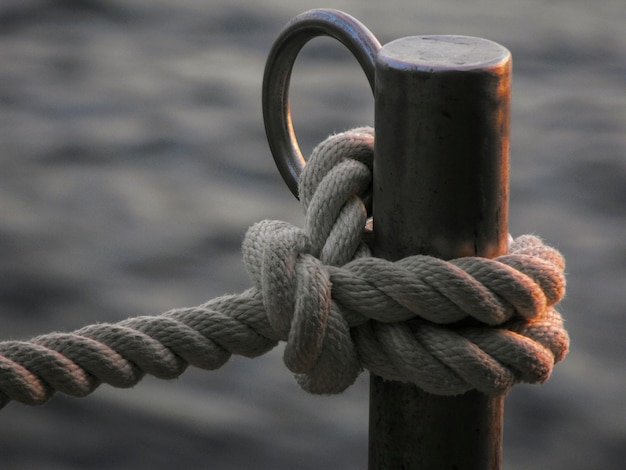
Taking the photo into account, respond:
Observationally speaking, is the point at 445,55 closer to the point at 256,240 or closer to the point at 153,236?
the point at 256,240

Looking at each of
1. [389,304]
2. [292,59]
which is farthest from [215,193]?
[389,304]

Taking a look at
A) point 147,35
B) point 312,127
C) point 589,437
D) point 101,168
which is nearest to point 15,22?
point 147,35

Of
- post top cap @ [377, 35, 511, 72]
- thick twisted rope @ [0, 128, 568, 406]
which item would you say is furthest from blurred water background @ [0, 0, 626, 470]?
post top cap @ [377, 35, 511, 72]

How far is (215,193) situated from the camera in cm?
227

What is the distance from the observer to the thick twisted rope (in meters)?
0.66

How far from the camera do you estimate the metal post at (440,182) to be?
618 mm

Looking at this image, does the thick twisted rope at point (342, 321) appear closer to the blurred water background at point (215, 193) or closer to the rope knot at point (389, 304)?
the rope knot at point (389, 304)

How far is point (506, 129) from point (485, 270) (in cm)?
9

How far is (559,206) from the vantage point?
7.20 feet

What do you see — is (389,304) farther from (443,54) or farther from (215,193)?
(215,193)

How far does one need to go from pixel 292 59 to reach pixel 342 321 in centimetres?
21

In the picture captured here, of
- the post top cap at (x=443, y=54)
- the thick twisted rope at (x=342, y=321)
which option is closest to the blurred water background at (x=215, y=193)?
the thick twisted rope at (x=342, y=321)

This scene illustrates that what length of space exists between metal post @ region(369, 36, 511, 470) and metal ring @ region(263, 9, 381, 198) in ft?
0.16

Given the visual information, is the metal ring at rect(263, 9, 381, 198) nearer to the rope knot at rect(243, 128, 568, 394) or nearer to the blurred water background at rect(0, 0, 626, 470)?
the rope knot at rect(243, 128, 568, 394)
